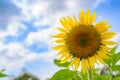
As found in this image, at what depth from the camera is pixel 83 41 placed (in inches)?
134

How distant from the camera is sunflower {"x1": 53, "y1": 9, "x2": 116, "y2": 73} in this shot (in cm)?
335

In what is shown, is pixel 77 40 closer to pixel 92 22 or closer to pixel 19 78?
pixel 92 22

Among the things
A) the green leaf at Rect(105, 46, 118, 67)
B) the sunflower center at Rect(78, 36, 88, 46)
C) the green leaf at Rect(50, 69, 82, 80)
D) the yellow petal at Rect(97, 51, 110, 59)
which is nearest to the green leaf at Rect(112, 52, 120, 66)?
the green leaf at Rect(105, 46, 118, 67)

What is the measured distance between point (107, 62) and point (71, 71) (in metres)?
0.45

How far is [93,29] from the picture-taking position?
3.47 m

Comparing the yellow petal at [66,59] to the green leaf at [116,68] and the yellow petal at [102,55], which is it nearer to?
the yellow petal at [102,55]

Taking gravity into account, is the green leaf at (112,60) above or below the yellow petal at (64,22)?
below

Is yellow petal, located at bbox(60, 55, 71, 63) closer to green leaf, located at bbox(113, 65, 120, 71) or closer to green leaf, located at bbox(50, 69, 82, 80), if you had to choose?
green leaf, located at bbox(50, 69, 82, 80)

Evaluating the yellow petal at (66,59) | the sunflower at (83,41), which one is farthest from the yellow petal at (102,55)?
the yellow petal at (66,59)

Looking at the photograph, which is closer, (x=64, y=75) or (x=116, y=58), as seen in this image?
(x=64, y=75)

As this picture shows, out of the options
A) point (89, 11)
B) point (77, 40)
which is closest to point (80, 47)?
point (77, 40)

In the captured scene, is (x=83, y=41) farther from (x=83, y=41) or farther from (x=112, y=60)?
(x=112, y=60)

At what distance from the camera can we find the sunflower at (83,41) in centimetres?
335

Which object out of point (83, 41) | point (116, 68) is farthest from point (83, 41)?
point (116, 68)
